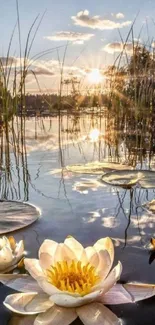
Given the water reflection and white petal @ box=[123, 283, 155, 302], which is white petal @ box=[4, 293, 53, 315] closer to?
white petal @ box=[123, 283, 155, 302]

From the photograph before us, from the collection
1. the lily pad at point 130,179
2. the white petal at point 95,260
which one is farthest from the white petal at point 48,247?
the lily pad at point 130,179

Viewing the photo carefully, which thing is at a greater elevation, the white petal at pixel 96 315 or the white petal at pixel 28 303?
the white petal at pixel 28 303

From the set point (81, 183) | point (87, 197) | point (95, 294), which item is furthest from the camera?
point (81, 183)

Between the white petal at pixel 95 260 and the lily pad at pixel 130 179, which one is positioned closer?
the white petal at pixel 95 260

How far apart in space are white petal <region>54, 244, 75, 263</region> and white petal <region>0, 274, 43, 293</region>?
0.34 feet

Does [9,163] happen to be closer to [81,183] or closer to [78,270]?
[81,183]

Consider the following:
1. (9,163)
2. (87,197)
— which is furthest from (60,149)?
(87,197)

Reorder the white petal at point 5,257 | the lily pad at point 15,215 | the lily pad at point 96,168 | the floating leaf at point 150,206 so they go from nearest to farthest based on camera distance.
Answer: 1. the white petal at point 5,257
2. the lily pad at point 15,215
3. the floating leaf at point 150,206
4. the lily pad at point 96,168

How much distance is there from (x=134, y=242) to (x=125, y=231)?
136mm

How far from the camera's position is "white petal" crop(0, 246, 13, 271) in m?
1.26

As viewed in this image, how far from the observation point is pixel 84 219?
1.84m

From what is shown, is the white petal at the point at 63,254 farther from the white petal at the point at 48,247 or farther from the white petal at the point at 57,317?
the white petal at the point at 57,317

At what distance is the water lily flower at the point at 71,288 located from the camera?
0.99 metres

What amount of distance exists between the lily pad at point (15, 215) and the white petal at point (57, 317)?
0.68 metres
